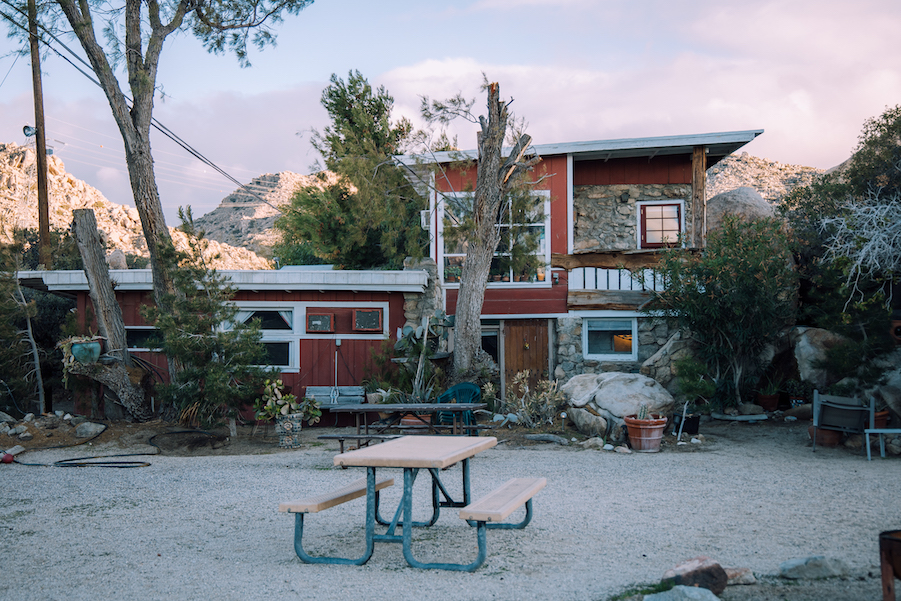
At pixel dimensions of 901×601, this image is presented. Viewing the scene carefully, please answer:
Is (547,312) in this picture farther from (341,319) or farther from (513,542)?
(513,542)

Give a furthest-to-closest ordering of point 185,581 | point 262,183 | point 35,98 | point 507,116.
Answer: point 262,183 < point 35,98 < point 507,116 < point 185,581

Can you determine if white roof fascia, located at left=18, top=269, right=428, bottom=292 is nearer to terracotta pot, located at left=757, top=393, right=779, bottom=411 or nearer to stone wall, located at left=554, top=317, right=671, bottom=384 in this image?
stone wall, located at left=554, top=317, right=671, bottom=384

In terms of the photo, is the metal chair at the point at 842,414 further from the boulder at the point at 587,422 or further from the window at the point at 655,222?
the window at the point at 655,222

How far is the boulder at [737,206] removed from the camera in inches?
562

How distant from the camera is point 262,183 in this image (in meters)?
54.9

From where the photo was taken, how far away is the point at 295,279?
11.6m

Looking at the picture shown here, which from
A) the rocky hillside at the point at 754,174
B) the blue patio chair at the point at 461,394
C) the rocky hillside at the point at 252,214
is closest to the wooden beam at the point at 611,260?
the blue patio chair at the point at 461,394

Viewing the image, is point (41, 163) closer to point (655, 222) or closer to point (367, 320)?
point (367, 320)

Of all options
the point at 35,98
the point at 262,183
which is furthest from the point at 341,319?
the point at 262,183

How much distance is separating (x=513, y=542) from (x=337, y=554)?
116 cm

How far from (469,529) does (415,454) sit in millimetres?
1237

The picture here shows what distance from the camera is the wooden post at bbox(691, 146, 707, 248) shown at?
40.7 feet

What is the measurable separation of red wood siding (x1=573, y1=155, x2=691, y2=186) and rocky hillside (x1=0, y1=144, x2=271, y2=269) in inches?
1042

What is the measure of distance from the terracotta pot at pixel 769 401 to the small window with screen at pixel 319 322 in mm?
7549
